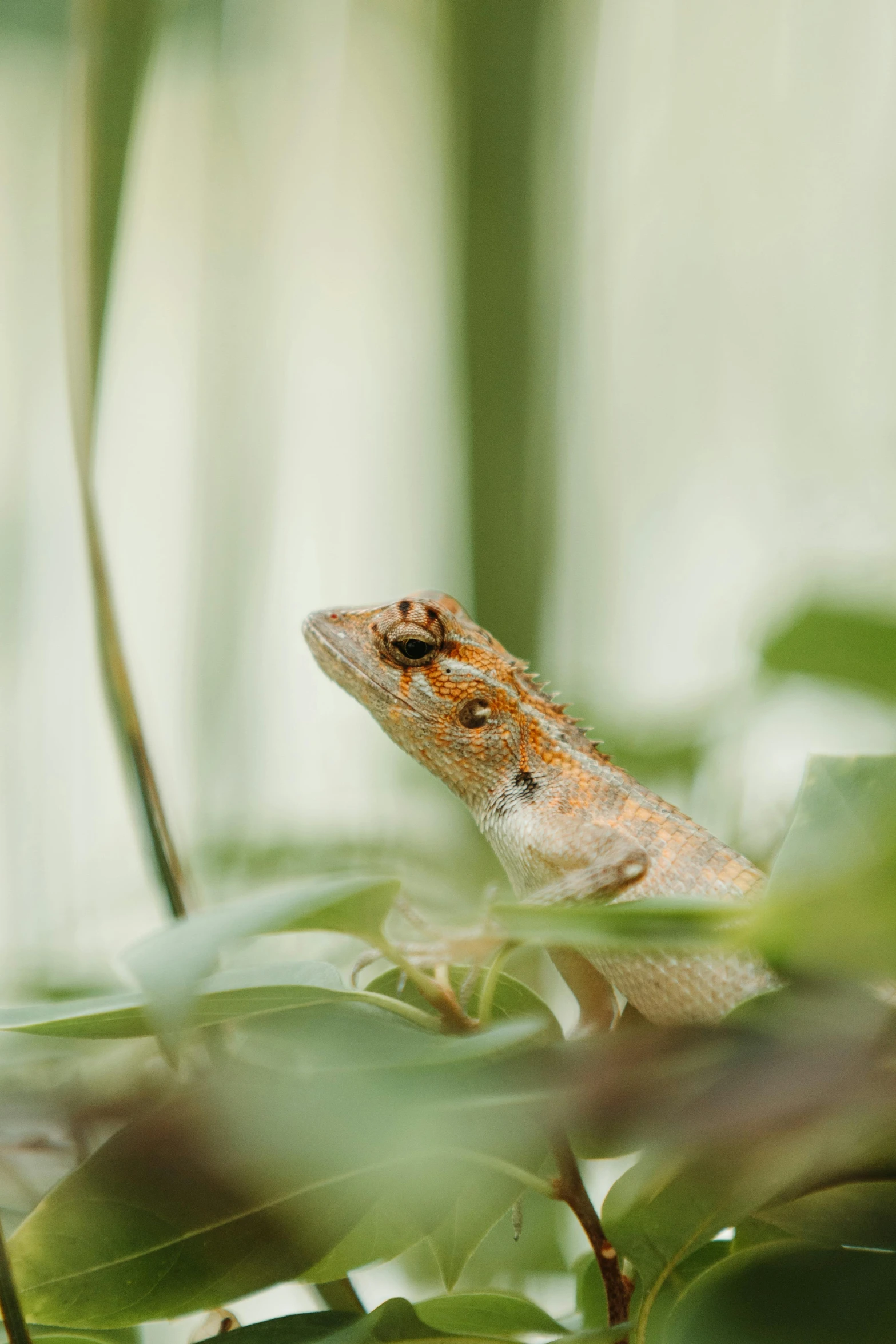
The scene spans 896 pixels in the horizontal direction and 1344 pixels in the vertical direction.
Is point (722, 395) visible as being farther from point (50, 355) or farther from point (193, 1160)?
point (193, 1160)

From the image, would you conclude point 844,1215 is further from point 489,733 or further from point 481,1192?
point 489,733

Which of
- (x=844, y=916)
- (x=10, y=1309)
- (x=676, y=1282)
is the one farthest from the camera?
(x=676, y=1282)

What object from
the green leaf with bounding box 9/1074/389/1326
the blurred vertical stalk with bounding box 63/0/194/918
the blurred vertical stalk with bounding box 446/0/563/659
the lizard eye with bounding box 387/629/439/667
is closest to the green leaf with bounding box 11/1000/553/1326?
the green leaf with bounding box 9/1074/389/1326

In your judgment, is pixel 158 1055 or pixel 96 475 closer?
pixel 158 1055

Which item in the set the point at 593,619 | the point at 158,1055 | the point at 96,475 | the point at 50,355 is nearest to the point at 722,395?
the point at 593,619

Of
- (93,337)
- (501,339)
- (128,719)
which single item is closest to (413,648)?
(93,337)

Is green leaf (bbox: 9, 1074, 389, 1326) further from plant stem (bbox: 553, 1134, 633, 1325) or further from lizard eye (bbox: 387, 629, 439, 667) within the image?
lizard eye (bbox: 387, 629, 439, 667)
